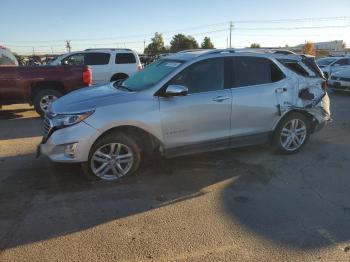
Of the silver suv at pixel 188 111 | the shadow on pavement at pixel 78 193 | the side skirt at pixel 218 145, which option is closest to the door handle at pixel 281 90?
the silver suv at pixel 188 111

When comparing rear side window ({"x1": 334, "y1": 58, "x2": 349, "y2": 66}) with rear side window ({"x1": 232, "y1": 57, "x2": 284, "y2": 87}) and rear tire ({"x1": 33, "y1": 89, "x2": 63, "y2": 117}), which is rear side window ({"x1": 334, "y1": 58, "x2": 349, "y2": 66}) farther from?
rear side window ({"x1": 232, "y1": 57, "x2": 284, "y2": 87})

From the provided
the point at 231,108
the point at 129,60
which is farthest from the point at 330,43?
the point at 231,108

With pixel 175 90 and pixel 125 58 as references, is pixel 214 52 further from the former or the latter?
pixel 125 58

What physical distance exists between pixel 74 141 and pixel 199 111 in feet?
5.79

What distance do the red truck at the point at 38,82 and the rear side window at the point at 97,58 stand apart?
4.68 metres

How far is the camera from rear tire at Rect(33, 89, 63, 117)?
10570 millimetres

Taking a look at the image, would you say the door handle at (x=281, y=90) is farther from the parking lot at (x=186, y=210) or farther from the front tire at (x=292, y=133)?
the parking lot at (x=186, y=210)

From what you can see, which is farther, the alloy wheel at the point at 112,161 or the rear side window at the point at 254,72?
the rear side window at the point at 254,72

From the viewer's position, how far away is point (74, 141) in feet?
17.1

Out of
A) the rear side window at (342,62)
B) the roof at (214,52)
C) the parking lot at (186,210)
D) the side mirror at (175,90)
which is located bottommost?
the parking lot at (186,210)

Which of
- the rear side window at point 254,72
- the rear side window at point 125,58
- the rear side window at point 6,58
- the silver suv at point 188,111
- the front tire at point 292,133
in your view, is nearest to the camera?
the silver suv at point 188,111

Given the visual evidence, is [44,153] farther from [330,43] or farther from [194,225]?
[330,43]

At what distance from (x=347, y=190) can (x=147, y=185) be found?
8.50 ft

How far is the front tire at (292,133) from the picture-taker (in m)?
6.74
